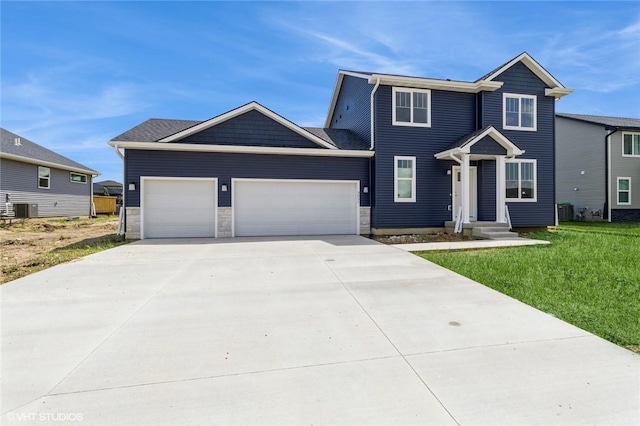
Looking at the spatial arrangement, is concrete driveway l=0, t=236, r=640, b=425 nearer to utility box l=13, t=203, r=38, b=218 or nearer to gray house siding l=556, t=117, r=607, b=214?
utility box l=13, t=203, r=38, b=218

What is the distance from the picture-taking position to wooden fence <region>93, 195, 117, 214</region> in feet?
83.2

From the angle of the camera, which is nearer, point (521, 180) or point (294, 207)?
point (294, 207)

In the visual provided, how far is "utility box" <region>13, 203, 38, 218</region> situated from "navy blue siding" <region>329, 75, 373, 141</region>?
18267 millimetres

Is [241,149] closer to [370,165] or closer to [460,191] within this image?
[370,165]

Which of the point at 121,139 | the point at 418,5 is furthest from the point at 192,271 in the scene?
the point at 418,5

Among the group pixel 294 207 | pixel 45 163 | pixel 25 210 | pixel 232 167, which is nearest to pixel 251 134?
pixel 232 167

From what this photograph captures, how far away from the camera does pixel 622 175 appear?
17781mm

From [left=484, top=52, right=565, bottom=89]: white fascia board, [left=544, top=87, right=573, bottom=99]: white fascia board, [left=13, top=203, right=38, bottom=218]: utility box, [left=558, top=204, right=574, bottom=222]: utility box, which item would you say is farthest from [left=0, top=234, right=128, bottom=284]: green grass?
[left=558, top=204, right=574, bottom=222]: utility box

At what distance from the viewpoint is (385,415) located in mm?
2018

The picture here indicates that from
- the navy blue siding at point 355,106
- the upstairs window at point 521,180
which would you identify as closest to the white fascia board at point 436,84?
the navy blue siding at point 355,106

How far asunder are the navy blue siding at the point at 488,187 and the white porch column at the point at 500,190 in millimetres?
623

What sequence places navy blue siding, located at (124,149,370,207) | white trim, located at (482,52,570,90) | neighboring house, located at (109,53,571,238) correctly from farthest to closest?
white trim, located at (482,52,570,90)
neighboring house, located at (109,53,571,238)
navy blue siding, located at (124,149,370,207)

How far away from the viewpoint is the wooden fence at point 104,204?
2536 centimetres

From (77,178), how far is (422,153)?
79.8 ft
